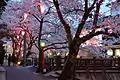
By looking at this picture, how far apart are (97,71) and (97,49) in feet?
42.2

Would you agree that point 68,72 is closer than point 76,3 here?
Yes

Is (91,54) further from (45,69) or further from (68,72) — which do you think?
(68,72)

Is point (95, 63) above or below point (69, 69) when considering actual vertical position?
above

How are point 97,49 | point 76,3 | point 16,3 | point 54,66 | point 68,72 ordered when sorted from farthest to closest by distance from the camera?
point 97,49 < point 16,3 < point 54,66 < point 76,3 < point 68,72

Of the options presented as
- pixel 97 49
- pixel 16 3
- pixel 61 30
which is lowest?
pixel 97 49

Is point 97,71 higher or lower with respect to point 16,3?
lower

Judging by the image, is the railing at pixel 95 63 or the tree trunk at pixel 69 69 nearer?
the tree trunk at pixel 69 69

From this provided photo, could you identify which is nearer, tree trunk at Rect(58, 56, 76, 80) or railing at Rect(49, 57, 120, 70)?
tree trunk at Rect(58, 56, 76, 80)

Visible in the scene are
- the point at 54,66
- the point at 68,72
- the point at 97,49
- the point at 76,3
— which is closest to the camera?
the point at 68,72

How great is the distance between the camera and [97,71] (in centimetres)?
1878

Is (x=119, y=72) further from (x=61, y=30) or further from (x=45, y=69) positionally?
(x=61, y=30)

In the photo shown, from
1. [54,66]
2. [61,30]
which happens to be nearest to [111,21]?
[54,66]

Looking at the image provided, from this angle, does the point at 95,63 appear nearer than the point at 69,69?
No

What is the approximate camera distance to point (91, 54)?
32.4 m
